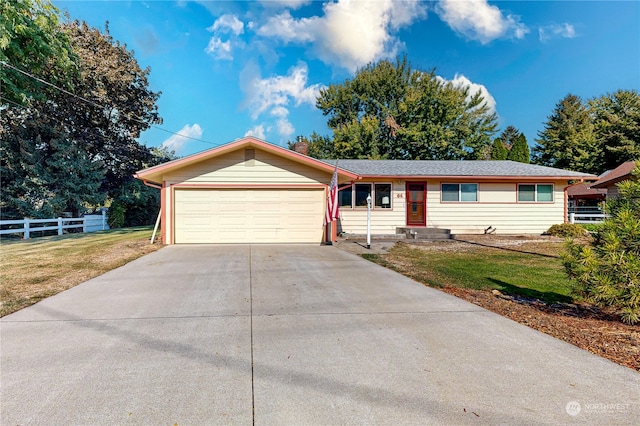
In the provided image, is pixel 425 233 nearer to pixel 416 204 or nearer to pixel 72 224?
pixel 416 204

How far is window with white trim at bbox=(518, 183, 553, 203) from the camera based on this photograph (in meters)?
14.8

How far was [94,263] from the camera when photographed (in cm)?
795

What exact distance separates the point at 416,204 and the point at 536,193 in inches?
219

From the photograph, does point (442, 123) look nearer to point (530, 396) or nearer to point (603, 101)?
point (603, 101)

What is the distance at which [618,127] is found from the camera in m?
30.4

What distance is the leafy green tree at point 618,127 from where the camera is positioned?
29.5m

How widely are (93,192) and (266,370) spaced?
2155 cm

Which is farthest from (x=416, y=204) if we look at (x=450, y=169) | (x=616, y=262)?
(x=616, y=262)

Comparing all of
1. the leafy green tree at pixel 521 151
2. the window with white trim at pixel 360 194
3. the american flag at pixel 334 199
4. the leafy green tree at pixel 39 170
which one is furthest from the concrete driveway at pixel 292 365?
the leafy green tree at pixel 521 151

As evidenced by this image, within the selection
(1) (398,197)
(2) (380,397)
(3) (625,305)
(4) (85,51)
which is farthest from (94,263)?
(4) (85,51)

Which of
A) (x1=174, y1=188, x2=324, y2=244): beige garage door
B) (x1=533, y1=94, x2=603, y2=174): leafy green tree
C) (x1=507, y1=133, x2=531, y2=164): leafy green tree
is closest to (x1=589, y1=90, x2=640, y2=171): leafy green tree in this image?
(x1=533, y1=94, x2=603, y2=174): leafy green tree

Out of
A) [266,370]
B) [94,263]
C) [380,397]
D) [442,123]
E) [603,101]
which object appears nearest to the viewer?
[380,397]

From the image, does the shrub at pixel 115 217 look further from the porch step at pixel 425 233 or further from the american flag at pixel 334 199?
the porch step at pixel 425 233

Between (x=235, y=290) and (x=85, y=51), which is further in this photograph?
(x=85, y=51)
